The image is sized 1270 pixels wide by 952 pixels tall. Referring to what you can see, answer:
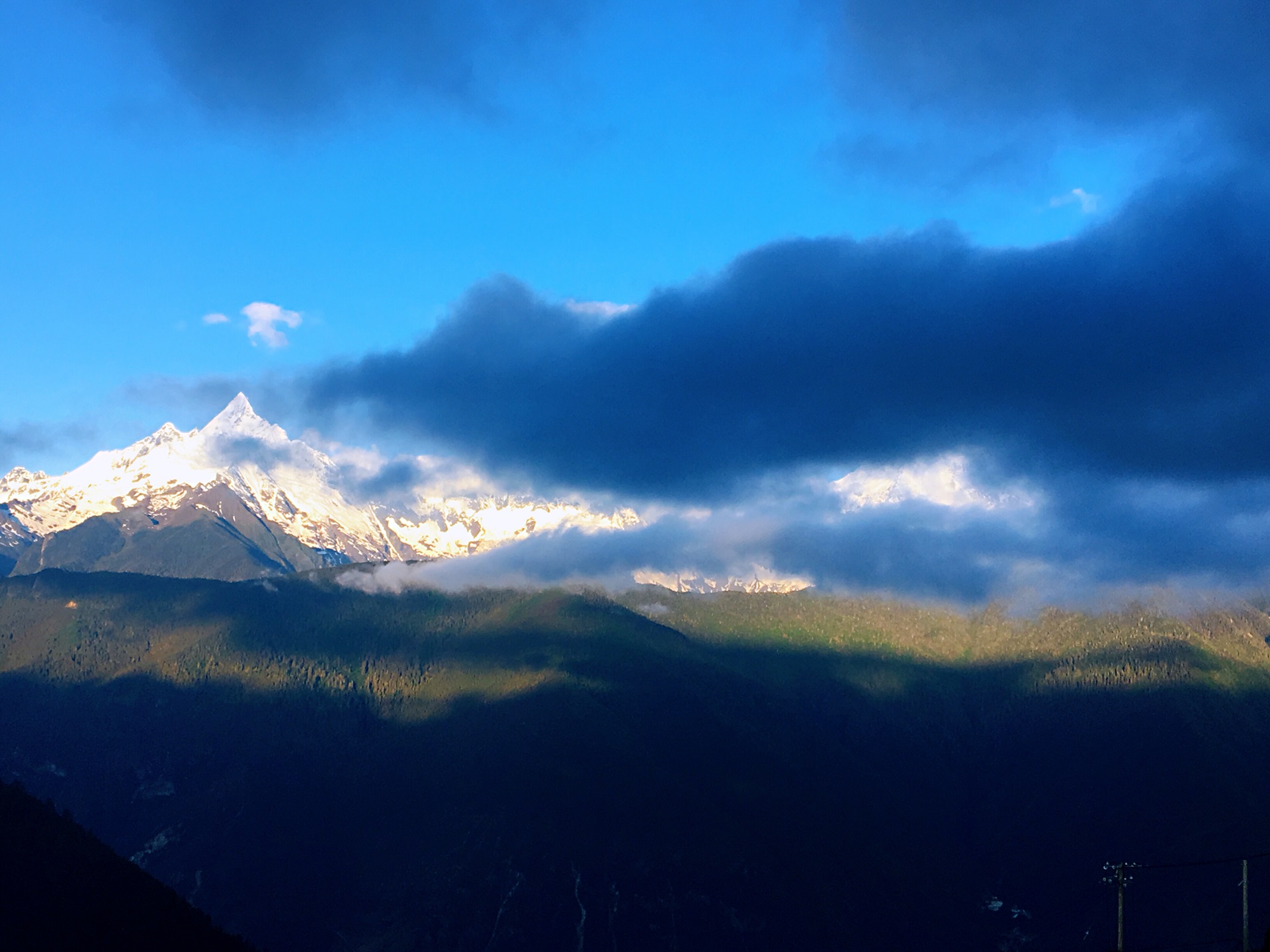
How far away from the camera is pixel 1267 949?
489 feet

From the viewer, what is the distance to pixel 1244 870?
187375 mm

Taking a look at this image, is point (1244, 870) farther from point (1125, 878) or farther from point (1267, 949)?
point (1267, 949)

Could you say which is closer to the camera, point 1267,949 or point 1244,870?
point 1267,949

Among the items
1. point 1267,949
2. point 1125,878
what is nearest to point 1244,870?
point 1125,878

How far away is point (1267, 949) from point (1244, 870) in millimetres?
40871

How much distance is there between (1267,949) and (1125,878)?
3239 cm

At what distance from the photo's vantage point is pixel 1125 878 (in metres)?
181

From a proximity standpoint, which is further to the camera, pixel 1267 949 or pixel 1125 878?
pixel 1125 878

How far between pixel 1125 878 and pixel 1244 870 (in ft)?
62.4
